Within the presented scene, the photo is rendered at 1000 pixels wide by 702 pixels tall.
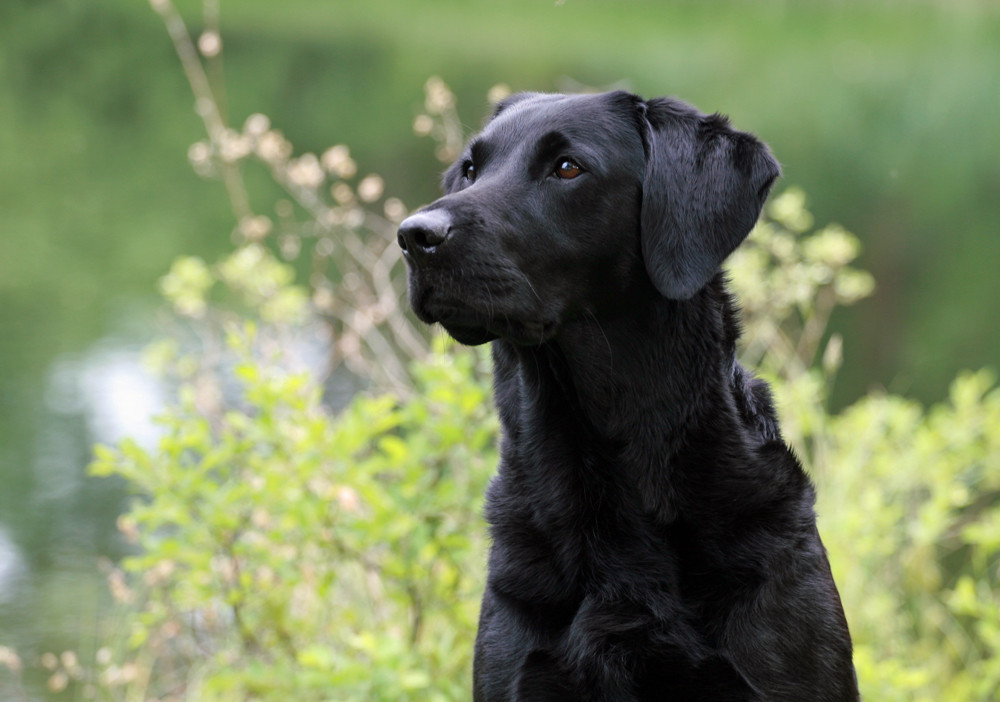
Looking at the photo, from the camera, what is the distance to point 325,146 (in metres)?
13.3

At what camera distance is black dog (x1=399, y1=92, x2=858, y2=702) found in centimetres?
247

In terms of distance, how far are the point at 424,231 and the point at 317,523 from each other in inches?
62.2

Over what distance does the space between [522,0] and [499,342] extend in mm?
27750

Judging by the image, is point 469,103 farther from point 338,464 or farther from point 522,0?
point 522,0

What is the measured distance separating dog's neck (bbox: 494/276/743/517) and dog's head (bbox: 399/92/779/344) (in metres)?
0.09

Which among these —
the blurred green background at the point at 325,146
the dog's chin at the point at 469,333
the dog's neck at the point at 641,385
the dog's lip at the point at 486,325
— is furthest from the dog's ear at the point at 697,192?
the blurred green background at the point at 325,146

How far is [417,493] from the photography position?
3.64 m

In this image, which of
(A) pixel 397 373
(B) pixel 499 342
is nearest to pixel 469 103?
(A) pixel 397 373

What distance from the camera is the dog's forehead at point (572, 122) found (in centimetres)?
276

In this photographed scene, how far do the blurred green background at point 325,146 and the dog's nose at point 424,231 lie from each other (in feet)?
4.87

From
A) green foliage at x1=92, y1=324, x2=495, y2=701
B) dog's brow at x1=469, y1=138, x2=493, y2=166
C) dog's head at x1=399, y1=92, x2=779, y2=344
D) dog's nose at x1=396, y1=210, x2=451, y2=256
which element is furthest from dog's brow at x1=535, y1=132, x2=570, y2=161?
green foliage at x1=92, y1=324, x2=495, y2=701

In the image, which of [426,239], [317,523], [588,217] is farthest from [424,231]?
[317,523]

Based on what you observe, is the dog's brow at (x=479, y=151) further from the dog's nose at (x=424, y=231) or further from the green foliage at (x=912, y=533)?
the green foliage at (x=912, y=533)

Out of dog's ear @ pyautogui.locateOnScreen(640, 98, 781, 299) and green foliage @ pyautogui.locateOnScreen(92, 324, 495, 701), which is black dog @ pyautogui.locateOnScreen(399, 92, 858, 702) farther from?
green foliage @ pyautogui.locateOnScreen(92, 324, 495, 701)
